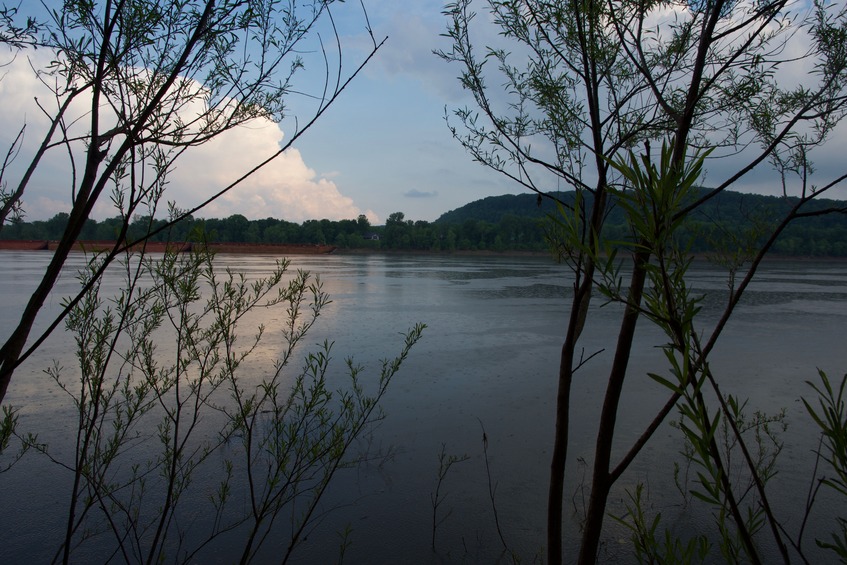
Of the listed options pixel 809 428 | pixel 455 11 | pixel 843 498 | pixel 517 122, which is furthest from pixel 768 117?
pixel 809 428

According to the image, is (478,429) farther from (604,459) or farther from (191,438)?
(604,459)

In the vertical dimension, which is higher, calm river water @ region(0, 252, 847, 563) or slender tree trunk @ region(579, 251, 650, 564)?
slender tree trunk @ region(579, 251, 650, 564)

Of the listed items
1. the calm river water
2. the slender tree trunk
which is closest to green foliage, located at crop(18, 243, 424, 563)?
the calm river water

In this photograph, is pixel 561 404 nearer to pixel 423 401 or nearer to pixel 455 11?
pixel 455 11

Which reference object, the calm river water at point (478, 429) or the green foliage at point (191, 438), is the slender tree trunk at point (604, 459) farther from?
the calm river water at point (478, 429)

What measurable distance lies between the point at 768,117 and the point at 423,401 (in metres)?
6.08

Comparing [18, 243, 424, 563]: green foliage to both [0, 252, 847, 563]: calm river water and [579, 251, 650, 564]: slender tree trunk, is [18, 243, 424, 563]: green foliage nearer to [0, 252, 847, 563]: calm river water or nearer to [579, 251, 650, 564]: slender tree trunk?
[0, 252, 847, 563]: calm river water

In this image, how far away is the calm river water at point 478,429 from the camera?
4578 millimetres

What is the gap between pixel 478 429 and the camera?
679 cm

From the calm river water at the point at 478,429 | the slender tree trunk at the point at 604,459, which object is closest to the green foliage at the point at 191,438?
the calm river water at the point at 478,429

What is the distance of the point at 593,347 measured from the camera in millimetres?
11844

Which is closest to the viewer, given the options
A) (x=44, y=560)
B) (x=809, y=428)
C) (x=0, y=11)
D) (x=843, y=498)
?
(x=0, y=11)

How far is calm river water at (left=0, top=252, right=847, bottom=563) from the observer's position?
15.0ft

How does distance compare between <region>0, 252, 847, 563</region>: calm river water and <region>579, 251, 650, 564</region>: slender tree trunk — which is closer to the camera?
<region>579, 251, 650, 564</region>: slender tree trunk
